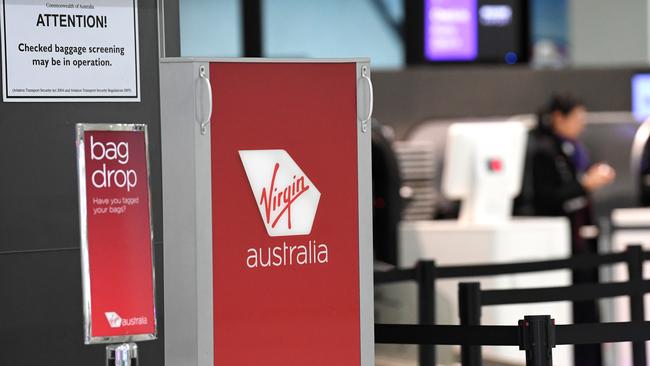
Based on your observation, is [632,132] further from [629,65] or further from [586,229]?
[586,229]

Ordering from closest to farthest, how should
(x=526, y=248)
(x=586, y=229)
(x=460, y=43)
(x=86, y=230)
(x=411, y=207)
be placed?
(x=86, y=230)
(x=526, y=248)
(x=586, y=229)
(x=411, y=207)
(x=460, y=43)

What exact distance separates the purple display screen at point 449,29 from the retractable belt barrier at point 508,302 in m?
5.34

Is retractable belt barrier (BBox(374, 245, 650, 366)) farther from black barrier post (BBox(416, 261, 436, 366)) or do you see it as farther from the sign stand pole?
the sign stand pole

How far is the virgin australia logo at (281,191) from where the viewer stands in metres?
2.68

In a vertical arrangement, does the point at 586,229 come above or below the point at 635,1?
below

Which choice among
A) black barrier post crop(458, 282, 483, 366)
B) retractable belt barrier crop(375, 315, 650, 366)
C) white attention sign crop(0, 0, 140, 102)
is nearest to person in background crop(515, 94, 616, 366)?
black barrier post crop(458, 282, 483, 366)

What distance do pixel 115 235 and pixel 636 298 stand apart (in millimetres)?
2912

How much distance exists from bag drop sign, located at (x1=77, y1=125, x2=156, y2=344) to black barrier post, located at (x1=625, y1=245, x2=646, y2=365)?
2.08 metres

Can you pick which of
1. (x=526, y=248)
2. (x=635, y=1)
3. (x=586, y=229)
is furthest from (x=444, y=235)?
(x=635, y=1)

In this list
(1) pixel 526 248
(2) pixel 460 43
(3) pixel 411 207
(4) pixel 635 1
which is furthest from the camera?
(4) pixel 635 1

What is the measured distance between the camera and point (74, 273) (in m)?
3.00

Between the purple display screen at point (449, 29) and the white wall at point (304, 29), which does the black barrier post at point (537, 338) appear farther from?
the white wall at point (304, 29)

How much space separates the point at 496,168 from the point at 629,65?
283 cm

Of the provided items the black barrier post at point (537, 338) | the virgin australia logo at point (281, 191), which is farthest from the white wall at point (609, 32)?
the virgin australia logo at point (281, 191)
